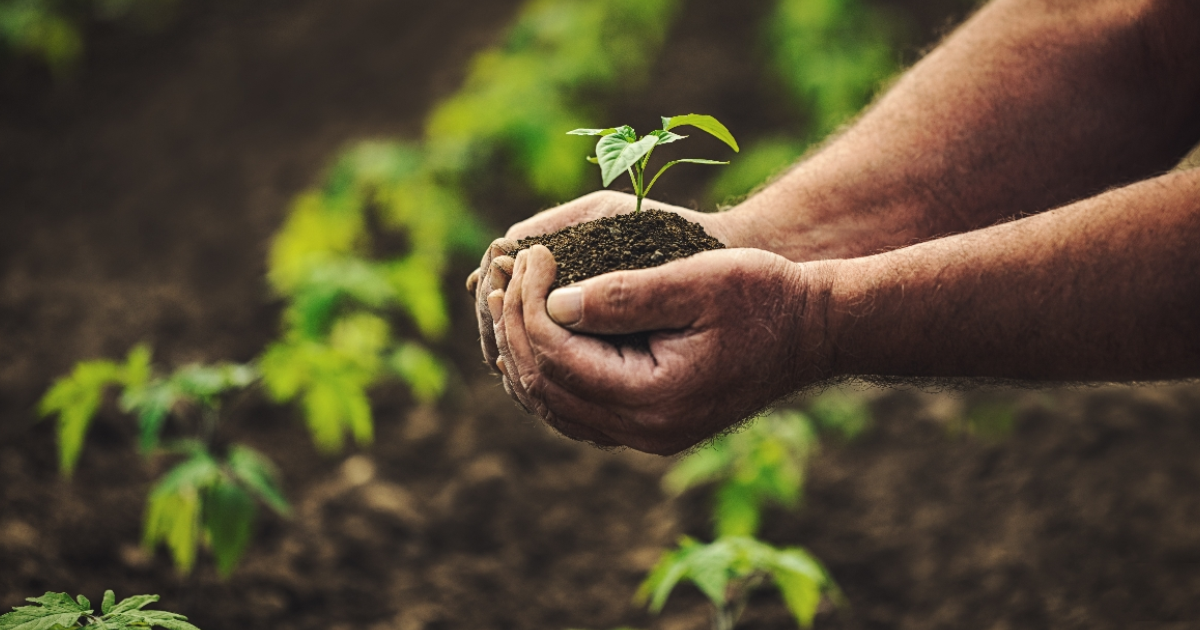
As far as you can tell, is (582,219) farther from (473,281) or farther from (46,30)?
(46,30)

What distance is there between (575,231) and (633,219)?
113 mm

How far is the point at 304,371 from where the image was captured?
221cm

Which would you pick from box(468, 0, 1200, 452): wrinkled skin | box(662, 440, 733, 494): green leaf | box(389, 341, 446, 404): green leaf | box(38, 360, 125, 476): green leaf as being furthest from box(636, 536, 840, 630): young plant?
box(38, 360, 125, 476): green leaf

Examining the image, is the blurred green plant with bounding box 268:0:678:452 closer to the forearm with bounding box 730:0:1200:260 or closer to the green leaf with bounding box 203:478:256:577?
the green leaf with bounding box 203:478:256:577

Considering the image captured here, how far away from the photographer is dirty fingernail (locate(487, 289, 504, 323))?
1.55 metres

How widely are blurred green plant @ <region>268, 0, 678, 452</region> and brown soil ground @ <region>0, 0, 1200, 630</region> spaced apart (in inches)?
12.5

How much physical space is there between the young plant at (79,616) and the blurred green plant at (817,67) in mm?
3051

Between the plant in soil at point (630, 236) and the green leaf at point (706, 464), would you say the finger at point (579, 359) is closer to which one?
the plant in soil at point (630, 236)

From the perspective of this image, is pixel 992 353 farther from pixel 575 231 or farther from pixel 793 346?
pixel 575 231

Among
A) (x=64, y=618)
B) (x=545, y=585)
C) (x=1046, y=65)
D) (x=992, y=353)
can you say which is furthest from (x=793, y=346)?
(x=545, y=585)

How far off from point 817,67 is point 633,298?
10.9 ft

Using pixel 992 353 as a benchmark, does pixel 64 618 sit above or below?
above

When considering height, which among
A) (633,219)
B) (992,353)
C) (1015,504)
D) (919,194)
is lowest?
(1015,504)

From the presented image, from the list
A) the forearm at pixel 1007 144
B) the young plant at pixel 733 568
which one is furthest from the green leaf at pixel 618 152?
the young plant at pixel 733 568
